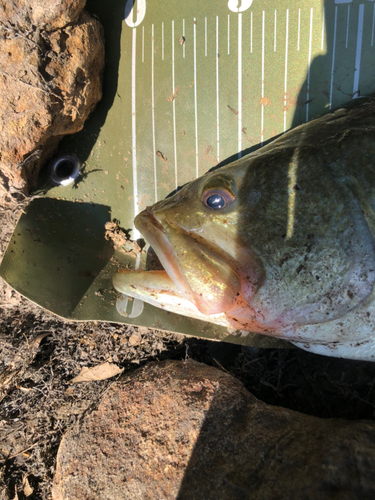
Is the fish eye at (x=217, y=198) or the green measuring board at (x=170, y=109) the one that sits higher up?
the green measuring board at (x=170, y=109)

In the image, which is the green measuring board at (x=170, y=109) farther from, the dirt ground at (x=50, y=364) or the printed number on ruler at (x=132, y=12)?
the dirt ground at (x=50, y=364)

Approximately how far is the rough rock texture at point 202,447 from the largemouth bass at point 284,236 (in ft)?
1.89

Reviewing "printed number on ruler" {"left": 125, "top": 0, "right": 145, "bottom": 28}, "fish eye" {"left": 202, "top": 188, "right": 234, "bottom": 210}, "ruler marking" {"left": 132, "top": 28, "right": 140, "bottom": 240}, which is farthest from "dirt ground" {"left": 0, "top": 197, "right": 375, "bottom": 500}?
"printed number on ruler" {"left": 125, "top": 0, "right": 145, "bottom": 28}

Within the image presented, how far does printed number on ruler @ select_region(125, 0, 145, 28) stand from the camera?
2432 mm

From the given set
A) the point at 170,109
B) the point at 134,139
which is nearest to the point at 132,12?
the point at 170,109

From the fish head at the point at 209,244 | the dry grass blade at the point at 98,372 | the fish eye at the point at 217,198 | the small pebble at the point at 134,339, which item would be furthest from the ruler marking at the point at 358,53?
the dry grass blade at the point at 98,372

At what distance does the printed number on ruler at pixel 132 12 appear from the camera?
7.98 feet

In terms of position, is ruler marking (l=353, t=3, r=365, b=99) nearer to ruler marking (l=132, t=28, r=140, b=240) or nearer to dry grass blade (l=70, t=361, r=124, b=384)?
ruler marking (l=132, t=28, r=140, b=240)

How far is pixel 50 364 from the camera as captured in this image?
2.56m

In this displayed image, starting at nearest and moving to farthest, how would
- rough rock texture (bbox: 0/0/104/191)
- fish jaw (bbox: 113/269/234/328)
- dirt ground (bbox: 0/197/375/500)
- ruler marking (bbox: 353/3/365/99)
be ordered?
fish jaw (bbox: 113/269/234/328) → rough rock texture (bbox: 0/0/104/191) → ruler marking (bbox: 353/3/365/99) → dirt ground (bbox: 0/197/375/500)

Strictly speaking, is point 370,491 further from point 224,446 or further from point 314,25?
point 314,25

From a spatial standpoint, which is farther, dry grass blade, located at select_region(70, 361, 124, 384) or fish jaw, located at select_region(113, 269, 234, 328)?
Result: dry grass blade, located at select_region(70, 361, 124, 384)

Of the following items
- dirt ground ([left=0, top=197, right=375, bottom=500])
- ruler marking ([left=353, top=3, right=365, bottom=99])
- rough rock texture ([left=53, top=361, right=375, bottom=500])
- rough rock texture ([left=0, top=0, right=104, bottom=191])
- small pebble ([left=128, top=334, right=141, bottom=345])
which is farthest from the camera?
small pebble ([left=128, top=334, right=141, bottom=345])

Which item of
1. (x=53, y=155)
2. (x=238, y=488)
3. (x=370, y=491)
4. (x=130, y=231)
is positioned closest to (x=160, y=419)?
(x=238, y=488)
